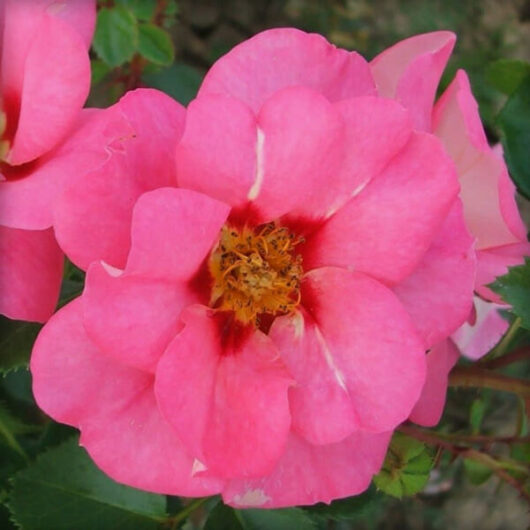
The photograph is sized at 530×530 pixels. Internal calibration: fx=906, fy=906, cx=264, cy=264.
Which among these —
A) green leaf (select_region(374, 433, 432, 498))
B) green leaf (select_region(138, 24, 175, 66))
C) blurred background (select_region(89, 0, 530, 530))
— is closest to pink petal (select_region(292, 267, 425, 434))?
green leaf (select_region(374, 433, 432, 498))

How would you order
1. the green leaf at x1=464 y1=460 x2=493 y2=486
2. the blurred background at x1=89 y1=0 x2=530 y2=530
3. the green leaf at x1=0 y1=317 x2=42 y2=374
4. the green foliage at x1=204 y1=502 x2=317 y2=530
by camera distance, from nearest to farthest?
the green leaf at x1=0 y1=317 x2=42 y2=374 < the green foliage at x1=204 y1=502 x2=317 y2=530 < the green leaf at x1=464 y1=460 x2=493 y2=486 < the blurred background at x1=89 y1=0 x2=530 y2=530

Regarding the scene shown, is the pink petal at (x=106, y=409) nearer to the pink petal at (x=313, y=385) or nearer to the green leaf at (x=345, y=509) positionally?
the pink petal at (x=313, y=385)

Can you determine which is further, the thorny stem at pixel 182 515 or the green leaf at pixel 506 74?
the green leaf at pixel 506 74

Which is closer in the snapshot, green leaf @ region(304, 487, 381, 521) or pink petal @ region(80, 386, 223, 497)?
pink petal @ region(80, 386, 223, 497)

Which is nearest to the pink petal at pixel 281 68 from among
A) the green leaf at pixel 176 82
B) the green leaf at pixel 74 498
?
the green leaf at pixel 74 498

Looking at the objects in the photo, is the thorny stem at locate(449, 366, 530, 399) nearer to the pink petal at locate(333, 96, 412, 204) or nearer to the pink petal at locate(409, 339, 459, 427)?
the pink petal at locate(409, 339, 459, 427)
